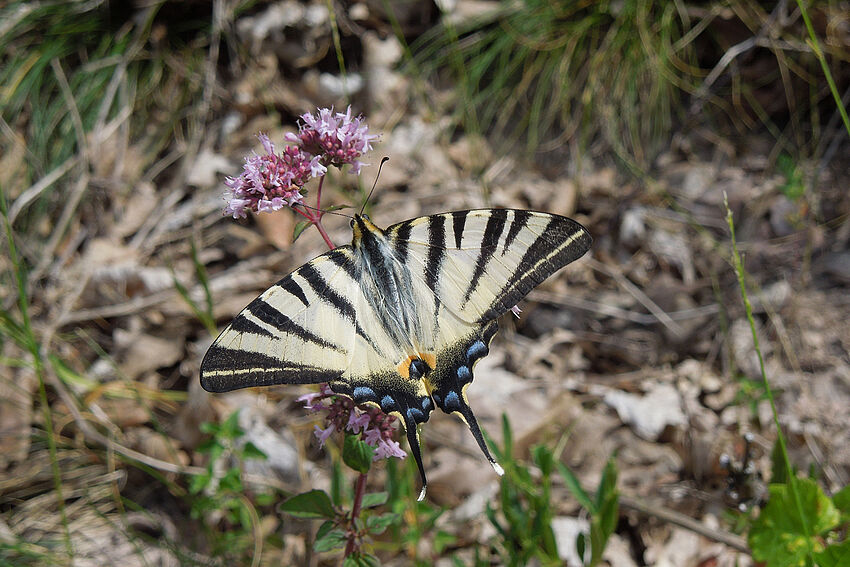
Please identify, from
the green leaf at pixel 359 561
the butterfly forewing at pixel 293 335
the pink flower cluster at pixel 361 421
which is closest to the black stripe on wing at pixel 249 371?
the butterfly forewing at pixel 293 335

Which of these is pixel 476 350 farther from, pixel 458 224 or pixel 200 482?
pixel 200 482

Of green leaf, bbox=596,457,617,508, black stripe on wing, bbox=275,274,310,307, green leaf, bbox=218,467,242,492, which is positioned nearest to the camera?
black stripe on wing, bbox=275,274,310,307

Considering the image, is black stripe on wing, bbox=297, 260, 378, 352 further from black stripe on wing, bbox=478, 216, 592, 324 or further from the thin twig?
the thin twig

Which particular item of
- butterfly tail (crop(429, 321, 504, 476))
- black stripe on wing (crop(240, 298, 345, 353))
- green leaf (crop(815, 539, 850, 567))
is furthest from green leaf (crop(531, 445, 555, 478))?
black stripe on wing (crop(240, 298, 345, 353))

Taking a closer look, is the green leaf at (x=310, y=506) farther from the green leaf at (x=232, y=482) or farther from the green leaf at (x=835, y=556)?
the green leaf at (x=835, y=556)

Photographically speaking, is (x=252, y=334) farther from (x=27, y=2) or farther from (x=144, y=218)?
(x=27, y=2)

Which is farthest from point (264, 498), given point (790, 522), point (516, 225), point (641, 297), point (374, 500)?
point (641, 297)
